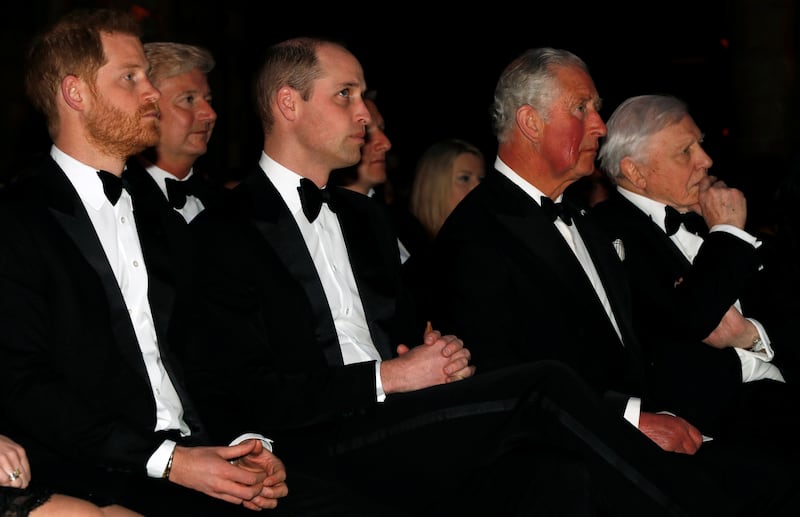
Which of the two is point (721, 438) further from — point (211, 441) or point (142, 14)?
point (142, 14)

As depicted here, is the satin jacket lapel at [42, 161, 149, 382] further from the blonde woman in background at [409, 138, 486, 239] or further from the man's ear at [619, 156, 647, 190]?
the blonde woman in background at [409, 138, 486, 239]

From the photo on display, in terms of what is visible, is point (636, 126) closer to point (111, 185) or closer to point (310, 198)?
point (310, 198)

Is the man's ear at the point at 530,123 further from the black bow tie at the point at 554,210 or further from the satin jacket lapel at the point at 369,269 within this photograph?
the satin jacket lapel at the point at 369,269

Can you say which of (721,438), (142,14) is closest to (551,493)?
(721,438)

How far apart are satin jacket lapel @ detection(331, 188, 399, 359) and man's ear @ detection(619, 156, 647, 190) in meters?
1.25

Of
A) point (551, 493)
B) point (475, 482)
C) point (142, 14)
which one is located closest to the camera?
point (551, 493)

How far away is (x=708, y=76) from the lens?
1489 cm

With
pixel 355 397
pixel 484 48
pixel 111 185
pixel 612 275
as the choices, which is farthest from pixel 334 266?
pixel 484 48

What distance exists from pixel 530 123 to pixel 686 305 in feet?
2.89

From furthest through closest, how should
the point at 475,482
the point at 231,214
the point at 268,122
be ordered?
1. the point at 268,122
2. the point at 231,214
3. the point at 475,482

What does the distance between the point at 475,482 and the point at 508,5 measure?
42.2 ft

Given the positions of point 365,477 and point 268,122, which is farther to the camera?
point 268,122

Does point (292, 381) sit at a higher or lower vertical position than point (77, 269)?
lower

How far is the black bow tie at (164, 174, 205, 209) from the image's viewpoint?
4758mm
